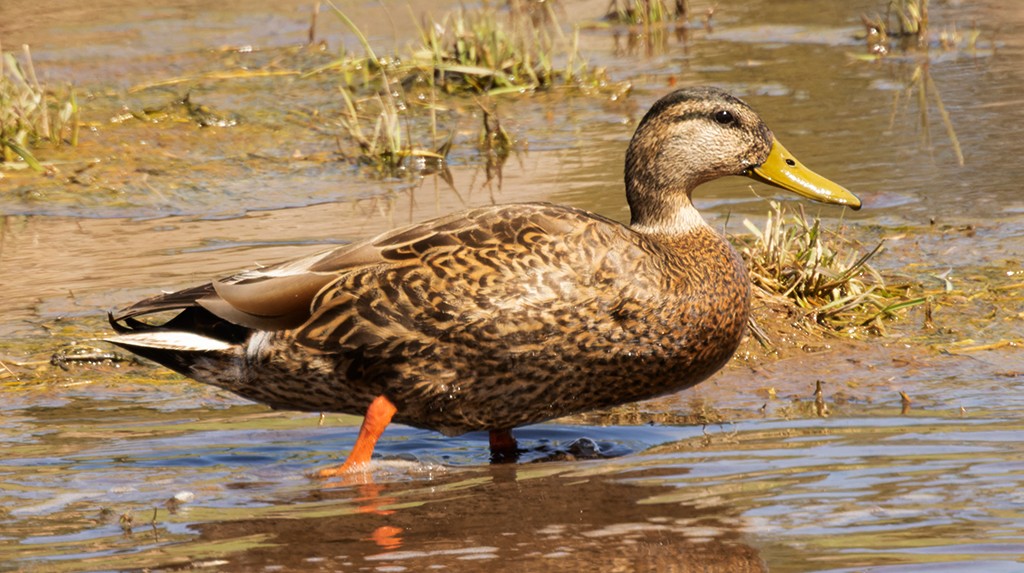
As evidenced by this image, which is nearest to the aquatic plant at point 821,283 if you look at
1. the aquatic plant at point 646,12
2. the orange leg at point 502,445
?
the orange leg at point 502,445

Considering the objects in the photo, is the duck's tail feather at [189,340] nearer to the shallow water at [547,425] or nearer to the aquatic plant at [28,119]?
the shallow water at [547,425]

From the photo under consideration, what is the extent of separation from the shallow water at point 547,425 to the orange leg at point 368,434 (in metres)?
0.07

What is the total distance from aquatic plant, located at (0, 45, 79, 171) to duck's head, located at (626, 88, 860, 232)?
450 cm

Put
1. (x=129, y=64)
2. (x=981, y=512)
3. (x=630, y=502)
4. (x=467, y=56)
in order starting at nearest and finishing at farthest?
(x=981, y=512)
(x=630, y=502)
(x=467, y=56)
(x=129, y=64)

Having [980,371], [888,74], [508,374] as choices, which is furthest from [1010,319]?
[888,74]

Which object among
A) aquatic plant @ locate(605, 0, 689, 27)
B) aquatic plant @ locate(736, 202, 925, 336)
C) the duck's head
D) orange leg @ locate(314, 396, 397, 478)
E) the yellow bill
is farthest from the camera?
aquatic plant @ locate(605, 0, 689, 27)

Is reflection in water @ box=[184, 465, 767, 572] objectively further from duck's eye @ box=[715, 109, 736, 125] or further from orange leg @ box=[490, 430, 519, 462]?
duck's eye @ box=[715, 109, 736, 125]

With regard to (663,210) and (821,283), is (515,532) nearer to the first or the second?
(663,210)

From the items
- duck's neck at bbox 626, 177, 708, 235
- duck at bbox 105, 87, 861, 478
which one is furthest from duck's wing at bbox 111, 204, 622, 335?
duck's neck at bbox 626, 177, 708, 235

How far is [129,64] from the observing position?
11906mm

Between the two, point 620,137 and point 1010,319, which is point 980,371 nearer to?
point 1010,319

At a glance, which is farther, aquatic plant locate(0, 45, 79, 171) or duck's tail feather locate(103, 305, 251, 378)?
aquatic plant locate(0, 45, 79, 171)

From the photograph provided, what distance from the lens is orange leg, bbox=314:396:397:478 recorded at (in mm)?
4805

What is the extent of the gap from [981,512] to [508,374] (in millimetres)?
1460
